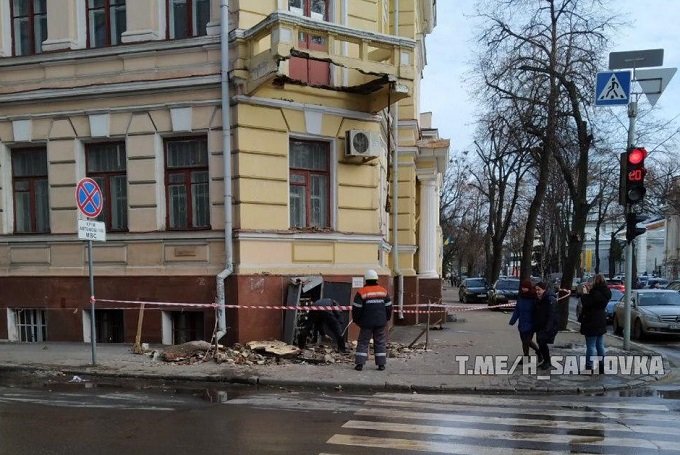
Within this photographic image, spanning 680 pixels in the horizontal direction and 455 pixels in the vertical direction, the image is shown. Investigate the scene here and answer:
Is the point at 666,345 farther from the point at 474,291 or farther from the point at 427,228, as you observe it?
the point at 474,291

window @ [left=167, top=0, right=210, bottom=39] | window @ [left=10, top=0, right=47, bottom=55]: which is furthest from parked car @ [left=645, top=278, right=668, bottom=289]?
window @ [left=10, top=0, right=47, bottom=55]

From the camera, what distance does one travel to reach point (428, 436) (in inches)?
240

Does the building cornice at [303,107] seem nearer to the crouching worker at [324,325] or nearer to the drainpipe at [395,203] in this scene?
the drainpipe at [395,203]

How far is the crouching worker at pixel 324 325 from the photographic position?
37.4ft

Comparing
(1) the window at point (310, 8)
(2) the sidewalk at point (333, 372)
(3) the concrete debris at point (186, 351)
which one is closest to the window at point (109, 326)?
(2) the sidewalk at point (333, 372)

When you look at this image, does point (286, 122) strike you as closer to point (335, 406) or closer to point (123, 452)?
point (335, 406)

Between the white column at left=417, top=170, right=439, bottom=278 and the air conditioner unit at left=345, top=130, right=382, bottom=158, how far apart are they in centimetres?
776

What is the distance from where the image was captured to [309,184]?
41.1 feet

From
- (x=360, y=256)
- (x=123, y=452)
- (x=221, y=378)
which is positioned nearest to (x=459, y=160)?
(x=360, y=256)

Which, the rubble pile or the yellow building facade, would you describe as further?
the yellow building facade

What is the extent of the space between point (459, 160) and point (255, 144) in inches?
1802

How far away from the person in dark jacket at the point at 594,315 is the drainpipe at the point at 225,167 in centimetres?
669

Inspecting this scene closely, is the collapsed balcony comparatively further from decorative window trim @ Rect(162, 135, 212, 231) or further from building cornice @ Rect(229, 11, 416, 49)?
decorative window trim @ Rect(162, 135, 212, 231)

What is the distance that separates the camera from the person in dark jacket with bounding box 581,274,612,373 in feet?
33.8
